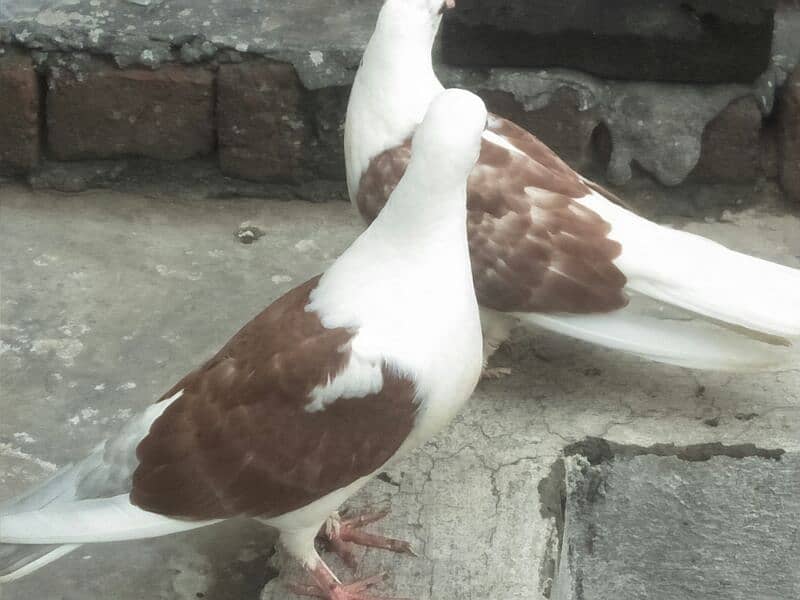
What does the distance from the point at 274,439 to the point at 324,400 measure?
0.41 ft

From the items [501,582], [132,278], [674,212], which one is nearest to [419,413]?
[501,582]

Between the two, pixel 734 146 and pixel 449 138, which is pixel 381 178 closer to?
pixel 449 138

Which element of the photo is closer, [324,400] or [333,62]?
[324,400]

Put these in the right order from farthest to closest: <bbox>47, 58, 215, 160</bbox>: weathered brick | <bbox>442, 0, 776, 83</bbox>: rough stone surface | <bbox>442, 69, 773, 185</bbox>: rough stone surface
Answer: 1. <bbox>47, 58, 215, 160</bbox>: weathered brick
2. <bbox>442, 69, 773, 185</bbox>: rough stone surface
3. <bbox>442, 0, 776, 83</bbox>: rough stone surface

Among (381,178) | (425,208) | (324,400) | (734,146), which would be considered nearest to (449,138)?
(425,208)

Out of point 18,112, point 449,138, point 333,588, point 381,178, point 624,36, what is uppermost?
point 449,138

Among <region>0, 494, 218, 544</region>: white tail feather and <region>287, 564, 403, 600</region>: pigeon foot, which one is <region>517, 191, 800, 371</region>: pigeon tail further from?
<region>0, 494, 218, 544</region>: white tail feather

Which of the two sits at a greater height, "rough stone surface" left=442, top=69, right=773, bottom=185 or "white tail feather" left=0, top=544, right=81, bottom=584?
"rough stone surface" left=442, top=69, right=773, bottom=185

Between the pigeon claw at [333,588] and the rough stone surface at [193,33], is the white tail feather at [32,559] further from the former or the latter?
the rough stone surface at [193,33]

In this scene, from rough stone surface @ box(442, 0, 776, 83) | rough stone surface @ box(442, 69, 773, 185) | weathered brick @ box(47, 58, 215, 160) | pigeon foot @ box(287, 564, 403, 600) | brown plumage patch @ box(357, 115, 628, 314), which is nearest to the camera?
pigeon foot @ box(287, 564, 403, 600)

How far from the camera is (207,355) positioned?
3.44 meters

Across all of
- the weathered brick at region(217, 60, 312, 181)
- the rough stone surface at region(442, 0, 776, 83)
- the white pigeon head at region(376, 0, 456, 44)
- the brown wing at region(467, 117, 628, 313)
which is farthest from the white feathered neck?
the weathered brick at region(217, 60, 312, 181)

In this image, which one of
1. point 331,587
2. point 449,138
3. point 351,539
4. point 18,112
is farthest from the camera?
point 18,112

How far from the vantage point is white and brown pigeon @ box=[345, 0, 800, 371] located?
111 inches
